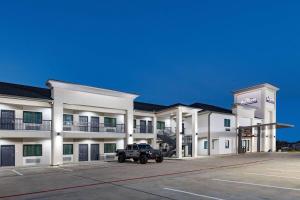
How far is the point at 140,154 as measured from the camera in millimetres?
27219

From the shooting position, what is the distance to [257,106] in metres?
53.9

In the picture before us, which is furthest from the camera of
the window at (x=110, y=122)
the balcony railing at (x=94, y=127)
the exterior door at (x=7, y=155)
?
the window at (x=110, y=122)

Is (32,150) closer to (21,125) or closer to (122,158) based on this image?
(21,125)

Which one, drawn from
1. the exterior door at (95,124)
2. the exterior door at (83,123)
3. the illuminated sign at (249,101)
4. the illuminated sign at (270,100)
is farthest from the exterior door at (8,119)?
the illuminated sign at (270,100)

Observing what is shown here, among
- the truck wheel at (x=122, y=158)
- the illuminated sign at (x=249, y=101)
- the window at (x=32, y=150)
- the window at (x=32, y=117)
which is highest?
the illuminated sign at (x=249, y=101)

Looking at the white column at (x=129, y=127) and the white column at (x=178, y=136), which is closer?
the white column at (x=129, y=127)

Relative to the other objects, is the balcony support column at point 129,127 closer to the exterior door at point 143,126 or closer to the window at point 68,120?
the exterior door at point 143,126

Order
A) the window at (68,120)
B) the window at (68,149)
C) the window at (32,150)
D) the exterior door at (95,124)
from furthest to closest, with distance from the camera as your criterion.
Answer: the exterior door at (95,124) → the window at (68,120) → the window at (68,149) → the window at (32,150)

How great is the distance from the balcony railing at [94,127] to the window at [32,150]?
126 inches

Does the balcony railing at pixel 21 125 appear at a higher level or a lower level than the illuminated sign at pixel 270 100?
lower

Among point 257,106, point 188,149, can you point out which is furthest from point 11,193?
point 257,106

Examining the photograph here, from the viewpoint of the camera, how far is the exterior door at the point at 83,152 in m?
30.1

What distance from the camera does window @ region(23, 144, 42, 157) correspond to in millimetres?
25797

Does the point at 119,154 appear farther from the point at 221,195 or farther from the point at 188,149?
the point at 221,195
